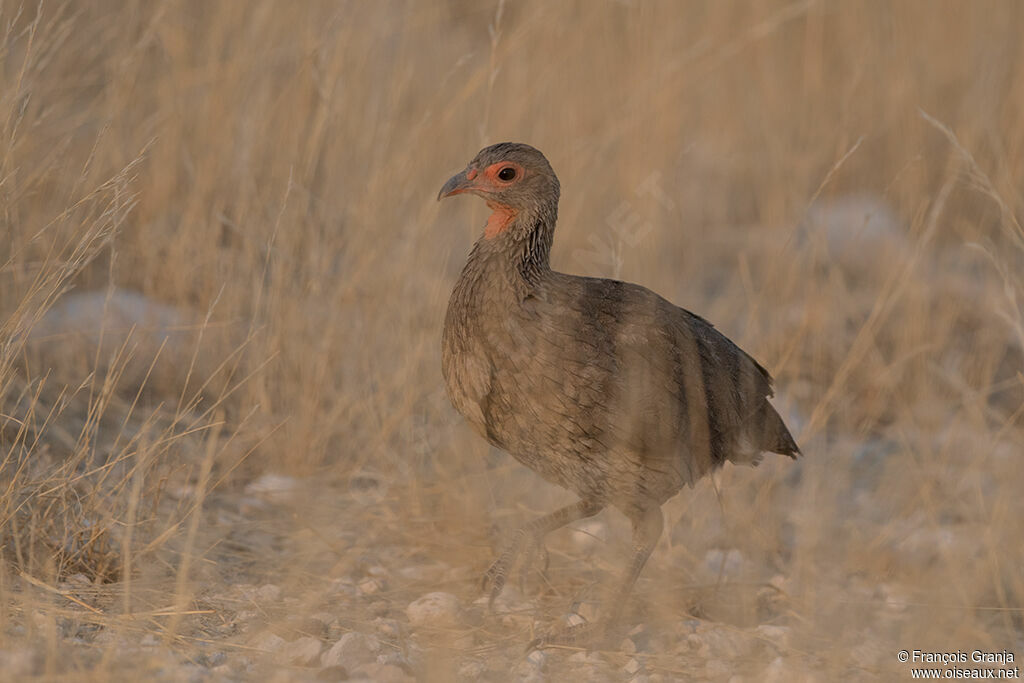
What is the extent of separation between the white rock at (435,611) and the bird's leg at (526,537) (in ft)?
0.43

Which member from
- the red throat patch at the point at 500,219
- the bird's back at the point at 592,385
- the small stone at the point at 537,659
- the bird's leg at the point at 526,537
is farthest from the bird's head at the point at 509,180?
the small stone at the point at 537,659

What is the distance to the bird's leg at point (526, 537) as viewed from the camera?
3869 mm

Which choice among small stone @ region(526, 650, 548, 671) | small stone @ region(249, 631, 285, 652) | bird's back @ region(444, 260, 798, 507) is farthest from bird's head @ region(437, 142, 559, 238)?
small stone @ region(249, 631, 285, 652)

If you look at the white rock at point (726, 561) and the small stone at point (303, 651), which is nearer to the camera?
the small stone at point (303, 651)

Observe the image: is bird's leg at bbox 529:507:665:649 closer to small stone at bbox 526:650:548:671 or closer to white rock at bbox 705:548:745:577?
small stone at bbox 526:650:548:671

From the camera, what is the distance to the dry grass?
359 centimetres

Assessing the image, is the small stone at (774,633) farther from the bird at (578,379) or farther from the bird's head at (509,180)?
the bird's head at (509,180)

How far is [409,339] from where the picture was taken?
478 centimetres

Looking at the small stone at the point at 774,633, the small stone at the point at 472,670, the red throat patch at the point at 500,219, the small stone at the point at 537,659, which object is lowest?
the small stone at the point at 472,670

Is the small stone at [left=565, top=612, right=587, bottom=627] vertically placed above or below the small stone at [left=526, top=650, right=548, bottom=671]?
above

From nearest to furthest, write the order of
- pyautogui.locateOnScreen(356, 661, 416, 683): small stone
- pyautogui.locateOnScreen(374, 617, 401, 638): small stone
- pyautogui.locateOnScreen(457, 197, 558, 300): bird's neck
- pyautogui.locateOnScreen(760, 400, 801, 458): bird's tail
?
1. pyautogui.locateOnScreen(356, 661, 416, 683): small stone
2. pyautogui.locateOnScreen(374, 617, 401, 638): small stone
3. pyautogui.locateOnScreen(457, 197, 558, 300): bird's neck
4. pyautogui.locateOnScreen(760, 400, 801, 458): bird's tail

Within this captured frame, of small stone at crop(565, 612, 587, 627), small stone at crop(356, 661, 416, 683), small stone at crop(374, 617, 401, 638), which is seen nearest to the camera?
small stone at crop(356, 661, 416, 683)

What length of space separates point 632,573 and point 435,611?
659 mm

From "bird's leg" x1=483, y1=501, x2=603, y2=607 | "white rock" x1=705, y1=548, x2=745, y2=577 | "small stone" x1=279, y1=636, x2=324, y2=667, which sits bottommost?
"small stone" x1=279, y1=636, x2=324, y2=667
